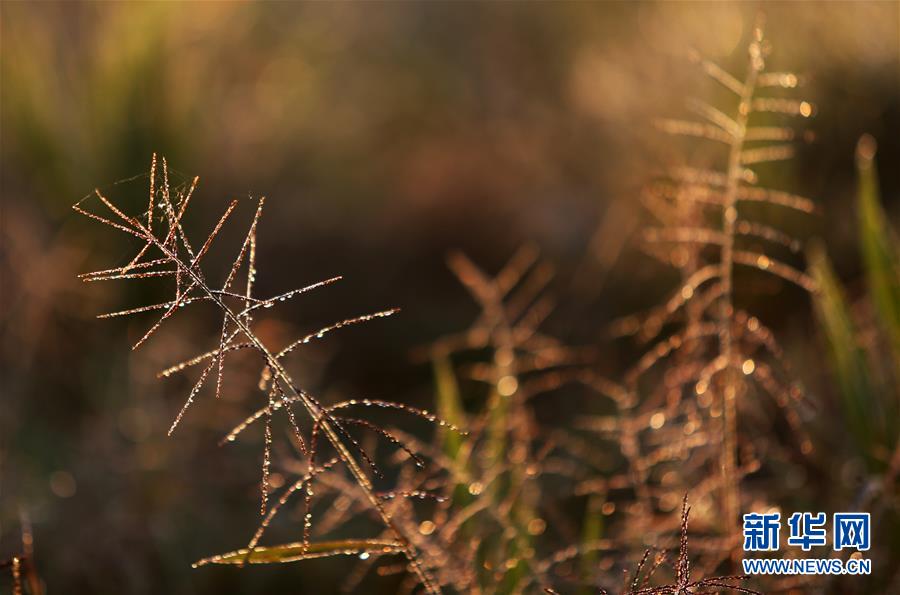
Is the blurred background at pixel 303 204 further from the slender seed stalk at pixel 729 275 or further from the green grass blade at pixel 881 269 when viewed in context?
the slender seed stalk at pixel 729 275

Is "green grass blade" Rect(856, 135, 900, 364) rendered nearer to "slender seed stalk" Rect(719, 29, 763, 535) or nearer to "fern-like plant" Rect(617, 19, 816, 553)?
"fern-like plant" Rect(617, 19, 816, 553)

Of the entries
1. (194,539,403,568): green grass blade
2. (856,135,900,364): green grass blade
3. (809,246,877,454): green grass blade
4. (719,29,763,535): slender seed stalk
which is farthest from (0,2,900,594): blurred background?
(194,539,403,568): green grass blade

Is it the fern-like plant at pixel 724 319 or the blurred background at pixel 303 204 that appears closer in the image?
the fern-like plant at pixel 724 319

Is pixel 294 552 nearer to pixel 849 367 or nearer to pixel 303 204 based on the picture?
pixel 849 367

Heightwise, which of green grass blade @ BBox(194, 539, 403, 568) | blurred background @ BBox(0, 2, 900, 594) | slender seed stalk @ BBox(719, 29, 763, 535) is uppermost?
blurred background @ BBox(0, 2, 900, 594)

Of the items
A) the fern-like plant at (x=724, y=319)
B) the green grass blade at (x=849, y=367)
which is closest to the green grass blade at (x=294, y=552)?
the fern-like plant at (x=724, y=319)

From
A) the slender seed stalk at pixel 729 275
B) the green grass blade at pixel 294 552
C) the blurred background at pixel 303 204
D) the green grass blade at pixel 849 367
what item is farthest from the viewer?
the blurred background at pixel 303 204

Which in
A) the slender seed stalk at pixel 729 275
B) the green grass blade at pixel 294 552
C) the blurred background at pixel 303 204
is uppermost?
the blurred background at pixel 303 204

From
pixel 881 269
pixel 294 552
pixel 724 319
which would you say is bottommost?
pixel 294 552

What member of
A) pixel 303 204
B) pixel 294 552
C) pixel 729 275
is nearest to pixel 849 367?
pixel 729 275
